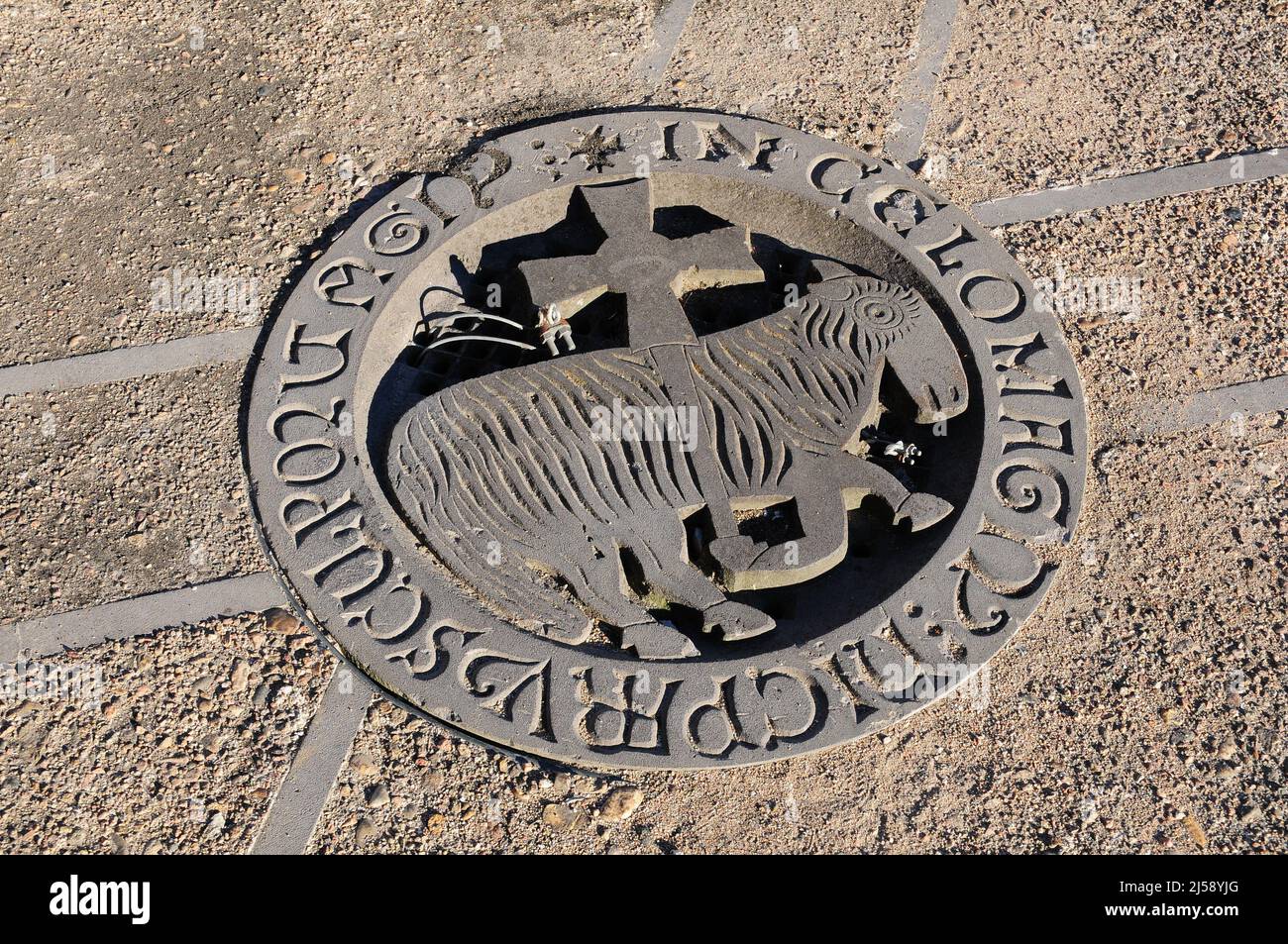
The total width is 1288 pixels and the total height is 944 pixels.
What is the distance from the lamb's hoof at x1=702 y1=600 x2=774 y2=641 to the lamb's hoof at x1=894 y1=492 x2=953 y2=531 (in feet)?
3.11

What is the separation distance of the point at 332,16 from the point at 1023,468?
219 inches

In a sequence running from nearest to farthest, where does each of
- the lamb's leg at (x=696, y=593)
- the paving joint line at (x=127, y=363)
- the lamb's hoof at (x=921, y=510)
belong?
the lamb's leg at (x=696, y=593)
the lamb's hoof at (x=921, y=510)
the paving joint line at (x=127, y=363)

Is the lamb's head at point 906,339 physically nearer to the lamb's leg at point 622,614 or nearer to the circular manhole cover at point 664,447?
the circular manhole cover at point 664,447

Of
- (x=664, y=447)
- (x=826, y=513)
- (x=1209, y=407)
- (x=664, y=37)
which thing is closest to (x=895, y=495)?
(x=826, y=513)

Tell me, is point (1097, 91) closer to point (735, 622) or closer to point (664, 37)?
point (664, 37)

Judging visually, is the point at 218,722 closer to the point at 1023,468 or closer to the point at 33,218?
the point at 33,218

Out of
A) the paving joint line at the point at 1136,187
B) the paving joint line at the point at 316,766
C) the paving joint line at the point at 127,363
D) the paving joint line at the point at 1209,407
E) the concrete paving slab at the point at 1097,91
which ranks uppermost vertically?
the concrete paving slab at the point at 1097,91

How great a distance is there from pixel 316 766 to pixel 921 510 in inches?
128

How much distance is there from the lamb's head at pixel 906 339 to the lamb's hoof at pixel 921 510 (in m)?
0.56

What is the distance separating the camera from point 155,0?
7715 millimetres

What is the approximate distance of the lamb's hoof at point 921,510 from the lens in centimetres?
574

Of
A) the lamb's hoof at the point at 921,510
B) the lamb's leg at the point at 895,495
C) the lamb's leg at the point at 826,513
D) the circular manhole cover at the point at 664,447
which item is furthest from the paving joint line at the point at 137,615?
the lamb's hoof at the point at 921,510

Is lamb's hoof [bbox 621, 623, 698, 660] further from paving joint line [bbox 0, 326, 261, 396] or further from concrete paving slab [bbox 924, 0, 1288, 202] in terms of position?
concrete paving slab [bbox 924, 0, 1288, 202]

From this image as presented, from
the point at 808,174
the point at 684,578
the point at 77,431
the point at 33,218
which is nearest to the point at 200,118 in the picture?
the point at 33,218
